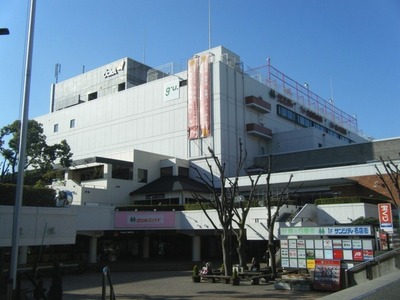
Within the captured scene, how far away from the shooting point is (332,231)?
768 inches

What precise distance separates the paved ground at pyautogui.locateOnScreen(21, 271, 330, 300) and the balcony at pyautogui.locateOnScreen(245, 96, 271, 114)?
1144 inches

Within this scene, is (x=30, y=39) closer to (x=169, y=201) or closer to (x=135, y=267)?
(x=135, y=267)

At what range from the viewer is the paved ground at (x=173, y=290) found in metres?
17.0

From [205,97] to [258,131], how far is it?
773 cm

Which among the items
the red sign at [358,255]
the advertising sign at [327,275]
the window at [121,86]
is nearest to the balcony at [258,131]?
the window at [121,86]

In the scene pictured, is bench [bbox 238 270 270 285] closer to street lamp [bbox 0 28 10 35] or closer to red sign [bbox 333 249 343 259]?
red sign [bbox 333 249 343 259]

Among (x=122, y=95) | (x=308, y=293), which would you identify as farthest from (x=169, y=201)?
(x=308, y=293)

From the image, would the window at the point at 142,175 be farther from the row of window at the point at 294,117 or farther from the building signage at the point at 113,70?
the building signage at the point at 113,70

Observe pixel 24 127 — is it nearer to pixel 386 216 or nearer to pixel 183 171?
pixel 386 216

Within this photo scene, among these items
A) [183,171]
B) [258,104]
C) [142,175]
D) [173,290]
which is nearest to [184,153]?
[183,171]

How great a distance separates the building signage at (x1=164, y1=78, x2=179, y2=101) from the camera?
50450 millimetres

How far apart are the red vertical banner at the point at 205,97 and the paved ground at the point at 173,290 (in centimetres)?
2459

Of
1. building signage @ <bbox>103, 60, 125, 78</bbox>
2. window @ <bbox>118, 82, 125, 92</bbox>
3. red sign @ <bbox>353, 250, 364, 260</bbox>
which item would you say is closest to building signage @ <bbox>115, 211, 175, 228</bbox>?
red sign @ <bbox>353, 250, 364, 260</bbox>

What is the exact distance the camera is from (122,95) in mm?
56906
